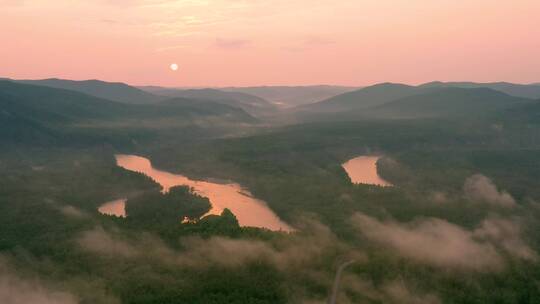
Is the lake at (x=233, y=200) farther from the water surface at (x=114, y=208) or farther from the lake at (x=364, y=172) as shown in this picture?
the lake at (x=364, y=172)

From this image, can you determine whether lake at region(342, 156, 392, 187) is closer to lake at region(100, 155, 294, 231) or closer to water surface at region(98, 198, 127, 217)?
lake at region(100, 155, 294, 231)

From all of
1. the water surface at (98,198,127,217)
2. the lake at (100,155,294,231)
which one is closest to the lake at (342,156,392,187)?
the lake at (100,155,294,231)

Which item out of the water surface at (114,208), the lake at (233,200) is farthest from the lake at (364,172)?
the water surface at (114,208)

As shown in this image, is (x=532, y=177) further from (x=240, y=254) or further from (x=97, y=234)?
(x=97, y=234)

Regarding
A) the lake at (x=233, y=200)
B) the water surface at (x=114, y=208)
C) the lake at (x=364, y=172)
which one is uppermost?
the lake at (x=364, y=172)

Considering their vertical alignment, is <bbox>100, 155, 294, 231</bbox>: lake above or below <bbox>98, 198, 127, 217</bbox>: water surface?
above

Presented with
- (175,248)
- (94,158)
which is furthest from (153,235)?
(94,158)

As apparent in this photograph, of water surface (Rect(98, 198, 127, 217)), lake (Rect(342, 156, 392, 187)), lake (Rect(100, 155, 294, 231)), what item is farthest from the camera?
lake (Rect(342, 156, 392, 187))
